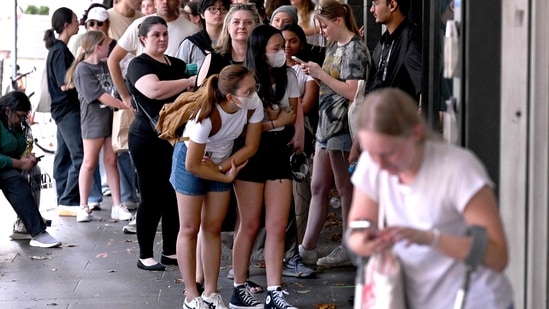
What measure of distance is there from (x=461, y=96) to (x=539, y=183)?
602 mm

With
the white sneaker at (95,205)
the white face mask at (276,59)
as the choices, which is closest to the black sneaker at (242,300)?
the white face mask at (276,59)

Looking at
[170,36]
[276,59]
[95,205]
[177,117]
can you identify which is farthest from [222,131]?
[95,205]

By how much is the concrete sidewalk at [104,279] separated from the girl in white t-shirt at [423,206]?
363 centimetres

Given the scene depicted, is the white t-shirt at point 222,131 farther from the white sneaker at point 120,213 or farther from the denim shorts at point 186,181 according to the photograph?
the white sneaker at point 120,213

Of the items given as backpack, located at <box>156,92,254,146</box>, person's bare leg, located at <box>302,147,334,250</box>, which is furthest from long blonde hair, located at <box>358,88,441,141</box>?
person's bare leg, located at <box>302,147,334,250</box>

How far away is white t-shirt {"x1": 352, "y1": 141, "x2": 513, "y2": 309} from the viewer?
366 cm

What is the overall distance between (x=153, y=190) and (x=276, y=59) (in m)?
1.86

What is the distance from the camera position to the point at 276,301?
280 inches

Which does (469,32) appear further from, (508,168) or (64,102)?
(64,102)

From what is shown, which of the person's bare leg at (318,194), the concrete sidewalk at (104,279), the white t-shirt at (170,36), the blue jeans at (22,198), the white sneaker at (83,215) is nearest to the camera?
the concrete sidewalk at (104,279)

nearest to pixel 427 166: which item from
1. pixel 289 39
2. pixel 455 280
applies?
pixel 455 280

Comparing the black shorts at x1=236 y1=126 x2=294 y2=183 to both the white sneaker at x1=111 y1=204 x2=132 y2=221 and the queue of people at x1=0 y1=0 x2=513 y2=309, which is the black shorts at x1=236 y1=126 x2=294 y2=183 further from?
the white sneaker at x1=111 y1=204 x2=132 y2=221

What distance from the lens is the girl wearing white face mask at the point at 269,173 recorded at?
705 centimetres

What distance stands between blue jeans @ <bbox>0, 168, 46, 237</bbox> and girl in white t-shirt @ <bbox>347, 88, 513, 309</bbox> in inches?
238
